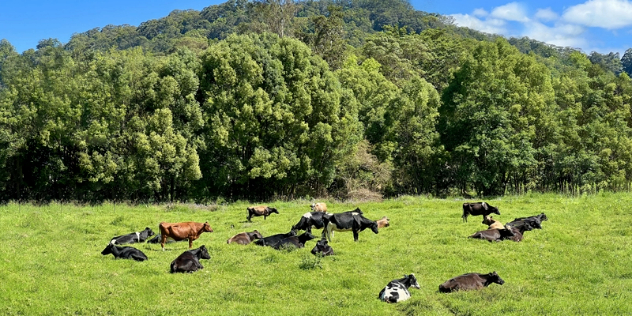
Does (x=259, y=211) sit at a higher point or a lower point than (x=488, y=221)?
lower

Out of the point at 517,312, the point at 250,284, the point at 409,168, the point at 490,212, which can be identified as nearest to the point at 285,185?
the point at 409,168

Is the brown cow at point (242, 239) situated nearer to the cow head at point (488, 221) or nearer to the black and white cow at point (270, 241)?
the black and white cow at point (270, 241)

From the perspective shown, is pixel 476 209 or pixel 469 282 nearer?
pixel 469 282

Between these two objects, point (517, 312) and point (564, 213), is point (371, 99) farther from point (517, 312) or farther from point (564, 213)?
point (517, 312)

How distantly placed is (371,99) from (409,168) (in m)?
8.73

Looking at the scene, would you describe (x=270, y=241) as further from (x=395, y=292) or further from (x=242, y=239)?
(x=395, y=292)

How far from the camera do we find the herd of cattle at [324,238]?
12.8 meters

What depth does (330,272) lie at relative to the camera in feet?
47.6

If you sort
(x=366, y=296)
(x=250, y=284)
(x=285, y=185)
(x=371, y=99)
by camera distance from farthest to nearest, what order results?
1. (x=371, y=99)
2. (x=285, y=185)
3. (x=250, y=284)
4. (x=366, y=296)

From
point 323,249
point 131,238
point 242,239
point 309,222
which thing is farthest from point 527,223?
point 131,238

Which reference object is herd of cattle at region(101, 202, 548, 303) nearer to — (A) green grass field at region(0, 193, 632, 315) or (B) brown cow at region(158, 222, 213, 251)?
(B) brown cow at region(158, 222, 213, 251)

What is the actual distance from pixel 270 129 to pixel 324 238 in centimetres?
2147

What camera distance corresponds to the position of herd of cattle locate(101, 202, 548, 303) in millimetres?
12836

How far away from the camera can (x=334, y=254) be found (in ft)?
55.0
